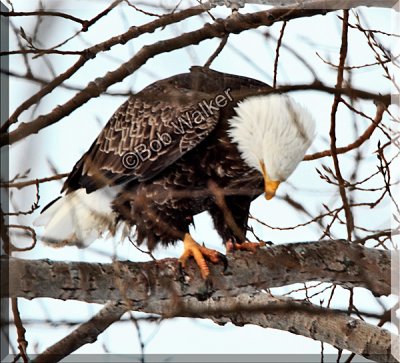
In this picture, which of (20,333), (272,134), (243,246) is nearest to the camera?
(20,333)

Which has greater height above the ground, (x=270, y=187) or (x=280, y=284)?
(x=270, y=187)

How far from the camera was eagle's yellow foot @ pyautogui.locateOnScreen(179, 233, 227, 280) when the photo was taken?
164 centimetres

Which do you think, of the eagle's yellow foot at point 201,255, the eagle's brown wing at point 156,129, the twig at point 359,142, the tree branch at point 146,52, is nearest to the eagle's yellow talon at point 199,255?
the eagle's yellow foot at point 201,255

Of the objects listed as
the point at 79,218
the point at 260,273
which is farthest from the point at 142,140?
the point at 260,273

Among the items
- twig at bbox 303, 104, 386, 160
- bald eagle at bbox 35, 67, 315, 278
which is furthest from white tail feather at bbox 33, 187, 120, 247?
twig at bbox 303, 104, 386, 160

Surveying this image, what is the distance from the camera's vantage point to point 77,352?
1653 mm

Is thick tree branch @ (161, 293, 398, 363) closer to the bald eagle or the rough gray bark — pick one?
the rough gray bark

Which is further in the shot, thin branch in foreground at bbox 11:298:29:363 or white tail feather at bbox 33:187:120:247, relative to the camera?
white tail feather at bbox 33:187:120:247

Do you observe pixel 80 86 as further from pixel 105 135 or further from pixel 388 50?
pixel 388 50

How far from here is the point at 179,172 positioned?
1.74 m

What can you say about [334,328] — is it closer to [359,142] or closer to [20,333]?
[359,142]

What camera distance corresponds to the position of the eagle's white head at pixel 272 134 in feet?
5.24

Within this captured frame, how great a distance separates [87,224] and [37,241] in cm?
14

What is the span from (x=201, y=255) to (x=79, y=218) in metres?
0.31
